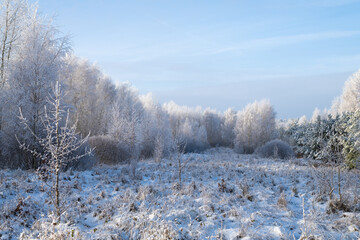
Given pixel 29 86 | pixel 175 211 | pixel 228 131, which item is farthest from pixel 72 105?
pixel 228 131

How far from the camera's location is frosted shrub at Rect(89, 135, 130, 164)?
17.2m

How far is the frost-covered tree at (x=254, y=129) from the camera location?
136 ft

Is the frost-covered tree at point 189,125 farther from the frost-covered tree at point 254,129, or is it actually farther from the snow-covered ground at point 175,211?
the snow-covered ground at point 175,211

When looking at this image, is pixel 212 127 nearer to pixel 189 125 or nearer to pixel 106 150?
pixel 189 125

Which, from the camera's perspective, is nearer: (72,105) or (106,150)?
(72,105)

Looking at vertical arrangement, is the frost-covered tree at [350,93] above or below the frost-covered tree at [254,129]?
above

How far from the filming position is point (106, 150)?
687 inches

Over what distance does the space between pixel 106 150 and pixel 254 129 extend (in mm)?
29115

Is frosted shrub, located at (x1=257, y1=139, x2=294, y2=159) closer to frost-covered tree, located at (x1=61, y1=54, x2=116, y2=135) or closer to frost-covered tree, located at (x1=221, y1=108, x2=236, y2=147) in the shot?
frost-covered tree, located at (x1=61, y1=54, x2=116, y2=135)

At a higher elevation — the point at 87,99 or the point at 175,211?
the point at 87,99

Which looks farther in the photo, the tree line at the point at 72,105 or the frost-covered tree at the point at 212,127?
the frost-covered tree at the point at 212,127

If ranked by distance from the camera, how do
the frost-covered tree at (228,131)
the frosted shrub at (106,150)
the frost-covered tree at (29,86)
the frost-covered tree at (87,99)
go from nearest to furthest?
1. the frost-covered tree at (29,86)
2. the frosted shrub at (106,150)
3. the frost-covered tree at (87,99)
4. the frost-covered tree at (228,131)

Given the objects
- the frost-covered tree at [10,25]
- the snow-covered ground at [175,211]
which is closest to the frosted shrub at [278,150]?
the snow-covered ground at [175,211]

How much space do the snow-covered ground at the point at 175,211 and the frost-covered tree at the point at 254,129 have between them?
31.7m
